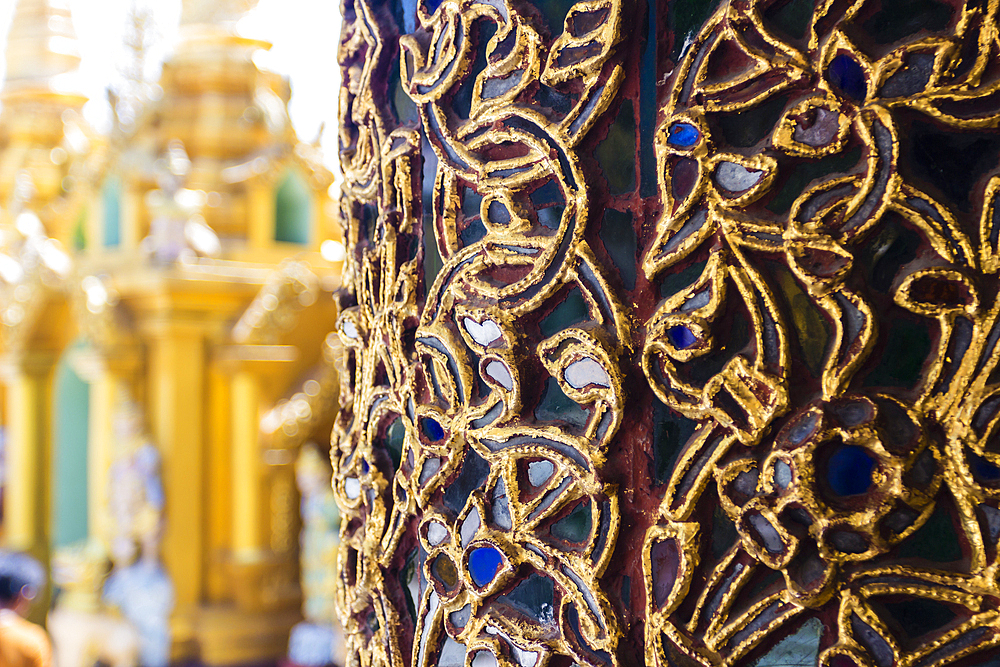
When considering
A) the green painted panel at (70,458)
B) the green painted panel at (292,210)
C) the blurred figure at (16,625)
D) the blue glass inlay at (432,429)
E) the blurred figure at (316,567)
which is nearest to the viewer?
the blue glass inlay at (432,429)

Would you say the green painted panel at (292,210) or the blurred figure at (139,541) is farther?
the green painted panel at (292,210)

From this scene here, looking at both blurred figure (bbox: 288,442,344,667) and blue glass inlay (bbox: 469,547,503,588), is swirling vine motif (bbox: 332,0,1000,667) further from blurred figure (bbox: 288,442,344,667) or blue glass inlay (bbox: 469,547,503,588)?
blurred figure (bbox: 288,442,344,667)

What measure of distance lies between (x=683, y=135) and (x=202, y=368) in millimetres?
3290

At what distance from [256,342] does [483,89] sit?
2.99 m

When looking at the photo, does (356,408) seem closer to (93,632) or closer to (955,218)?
(955,218)

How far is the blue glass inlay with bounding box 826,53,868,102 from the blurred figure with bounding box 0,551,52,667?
234 cm

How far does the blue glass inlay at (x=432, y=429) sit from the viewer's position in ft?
1.46

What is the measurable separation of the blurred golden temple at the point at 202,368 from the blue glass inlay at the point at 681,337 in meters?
2.94

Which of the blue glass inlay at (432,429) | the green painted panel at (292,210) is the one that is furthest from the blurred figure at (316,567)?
the blue glass inlay at (432,429)

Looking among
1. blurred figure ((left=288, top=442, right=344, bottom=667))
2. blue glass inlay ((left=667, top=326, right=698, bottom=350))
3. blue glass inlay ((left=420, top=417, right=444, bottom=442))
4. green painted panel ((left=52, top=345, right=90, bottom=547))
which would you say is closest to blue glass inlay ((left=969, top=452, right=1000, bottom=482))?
blue glass inlay ((left=667, top=326, right=698, bottom=350))

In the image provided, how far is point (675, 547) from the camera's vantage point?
36 cm

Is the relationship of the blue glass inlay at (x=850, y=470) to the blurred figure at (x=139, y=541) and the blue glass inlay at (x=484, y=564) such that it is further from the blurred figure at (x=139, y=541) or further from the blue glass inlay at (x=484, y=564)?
the blurred figure at (x=139, y=541)

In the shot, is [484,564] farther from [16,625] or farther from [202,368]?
[202,368]

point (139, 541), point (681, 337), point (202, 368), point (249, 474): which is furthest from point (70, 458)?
point (681, 337)
